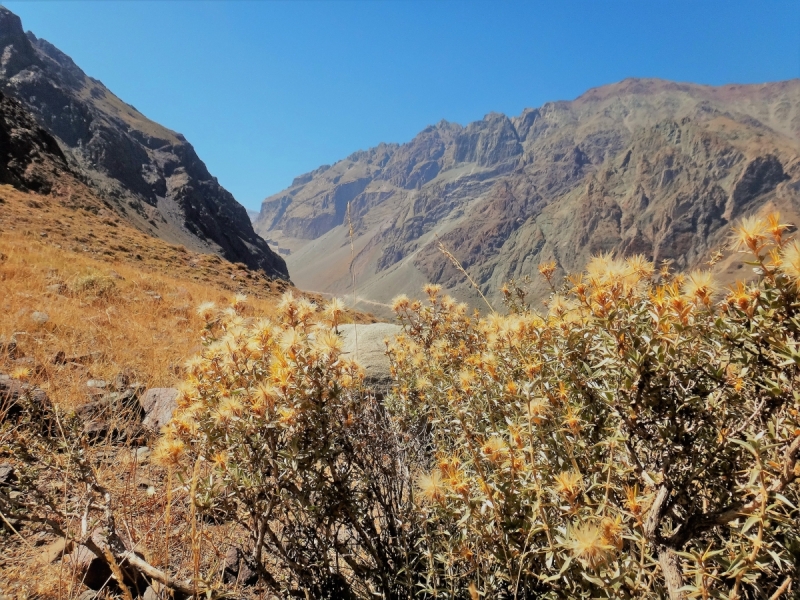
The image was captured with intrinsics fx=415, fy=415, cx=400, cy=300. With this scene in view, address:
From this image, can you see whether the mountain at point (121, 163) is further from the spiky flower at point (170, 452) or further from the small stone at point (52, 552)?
the spiky flower at point (170, 452)

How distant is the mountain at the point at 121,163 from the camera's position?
62125 millimetres

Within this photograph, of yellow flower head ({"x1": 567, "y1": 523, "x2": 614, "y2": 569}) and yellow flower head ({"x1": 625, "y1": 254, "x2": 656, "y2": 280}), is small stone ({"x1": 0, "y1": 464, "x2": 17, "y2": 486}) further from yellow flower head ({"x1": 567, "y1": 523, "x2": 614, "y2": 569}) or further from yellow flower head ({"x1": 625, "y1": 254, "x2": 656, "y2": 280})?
yellow flower head ({"x1": 625, "y1": 254, "x2": 656, "y2": 280})

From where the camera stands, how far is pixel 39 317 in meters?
5.91

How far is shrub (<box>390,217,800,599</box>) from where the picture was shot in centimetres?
113

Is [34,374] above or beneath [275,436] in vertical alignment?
beneath

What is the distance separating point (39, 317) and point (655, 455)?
750 centimetres

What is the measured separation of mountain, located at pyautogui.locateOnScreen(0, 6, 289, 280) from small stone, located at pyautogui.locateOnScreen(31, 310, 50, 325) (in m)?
54.0

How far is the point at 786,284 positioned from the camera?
1.08 meters

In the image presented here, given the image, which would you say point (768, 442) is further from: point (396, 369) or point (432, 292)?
point (432, 292)

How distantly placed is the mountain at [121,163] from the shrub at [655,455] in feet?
199

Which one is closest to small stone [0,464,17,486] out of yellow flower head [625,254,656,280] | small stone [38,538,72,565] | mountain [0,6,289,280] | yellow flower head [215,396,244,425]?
small stone [38,538,72,565]

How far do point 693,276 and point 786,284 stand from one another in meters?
0.28

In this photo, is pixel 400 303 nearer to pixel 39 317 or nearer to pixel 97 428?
pixel 97 428

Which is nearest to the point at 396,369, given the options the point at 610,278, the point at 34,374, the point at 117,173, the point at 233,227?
the point at 610,278
